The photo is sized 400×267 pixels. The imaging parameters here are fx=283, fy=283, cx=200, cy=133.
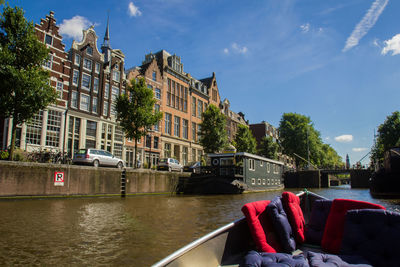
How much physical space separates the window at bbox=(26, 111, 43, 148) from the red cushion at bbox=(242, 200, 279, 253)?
24.7m

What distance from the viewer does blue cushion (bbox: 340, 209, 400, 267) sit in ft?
9.88

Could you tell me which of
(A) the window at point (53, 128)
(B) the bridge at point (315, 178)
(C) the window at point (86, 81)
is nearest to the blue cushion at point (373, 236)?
(A) the window at point (53, 128)

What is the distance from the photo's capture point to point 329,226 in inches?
150

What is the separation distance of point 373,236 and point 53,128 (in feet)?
90.8

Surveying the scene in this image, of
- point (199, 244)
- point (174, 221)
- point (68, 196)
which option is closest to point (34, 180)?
point (68, 196)

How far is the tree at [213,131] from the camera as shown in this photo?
119 feet

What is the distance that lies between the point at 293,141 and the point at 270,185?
3157cm

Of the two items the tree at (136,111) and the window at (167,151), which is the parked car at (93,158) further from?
the window at (167,151)

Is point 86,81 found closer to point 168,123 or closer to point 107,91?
point 107,91

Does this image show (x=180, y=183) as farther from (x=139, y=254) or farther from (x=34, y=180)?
(x=139, y=254)

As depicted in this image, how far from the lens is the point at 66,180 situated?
18.1 metres

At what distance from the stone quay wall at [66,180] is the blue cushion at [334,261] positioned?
56.1 ft

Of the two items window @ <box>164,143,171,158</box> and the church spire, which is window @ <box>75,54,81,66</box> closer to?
the church spire

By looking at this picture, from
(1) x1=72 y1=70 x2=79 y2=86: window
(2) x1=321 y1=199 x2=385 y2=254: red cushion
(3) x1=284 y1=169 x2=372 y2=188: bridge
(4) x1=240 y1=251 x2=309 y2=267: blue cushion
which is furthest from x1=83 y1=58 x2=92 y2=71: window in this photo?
(3) x1=284 y1=169 x2=372 y2=188: bridge
